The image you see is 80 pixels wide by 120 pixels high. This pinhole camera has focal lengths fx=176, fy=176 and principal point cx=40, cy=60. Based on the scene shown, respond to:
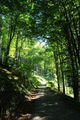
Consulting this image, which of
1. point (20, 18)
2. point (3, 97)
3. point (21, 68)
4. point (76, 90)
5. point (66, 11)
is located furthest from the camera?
point (21, 68)

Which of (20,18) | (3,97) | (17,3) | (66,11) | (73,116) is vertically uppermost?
(20,18)

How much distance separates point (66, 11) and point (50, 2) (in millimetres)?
1648

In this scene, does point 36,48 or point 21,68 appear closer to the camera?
point 21,68

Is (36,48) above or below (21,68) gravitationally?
above

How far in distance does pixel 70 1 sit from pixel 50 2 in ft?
4.84

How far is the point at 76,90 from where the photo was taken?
17.1 meters

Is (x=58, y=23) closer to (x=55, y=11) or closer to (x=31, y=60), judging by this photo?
(x=55, y=11)

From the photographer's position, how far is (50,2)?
13055mm

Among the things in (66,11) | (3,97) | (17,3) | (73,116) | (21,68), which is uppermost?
(66,11)

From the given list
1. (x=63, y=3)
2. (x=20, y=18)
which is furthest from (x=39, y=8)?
(x=20, y=18)

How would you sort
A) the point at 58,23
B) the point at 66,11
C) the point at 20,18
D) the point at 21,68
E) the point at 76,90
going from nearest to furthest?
1. the point at 66,11
2. the point at 58,23
3. the point at 76,90
4. the point at 20,18
5. the point at 21,68

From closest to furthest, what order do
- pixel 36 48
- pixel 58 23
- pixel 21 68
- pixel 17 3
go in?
1. pixel 17 3
2. pixel 58 23
3. pixel 21 68
4. pixel 36 48

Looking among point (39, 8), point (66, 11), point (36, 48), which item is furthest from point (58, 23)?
point (36, 48)

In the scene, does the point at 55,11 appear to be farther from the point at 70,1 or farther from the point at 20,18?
the point at 20,18
